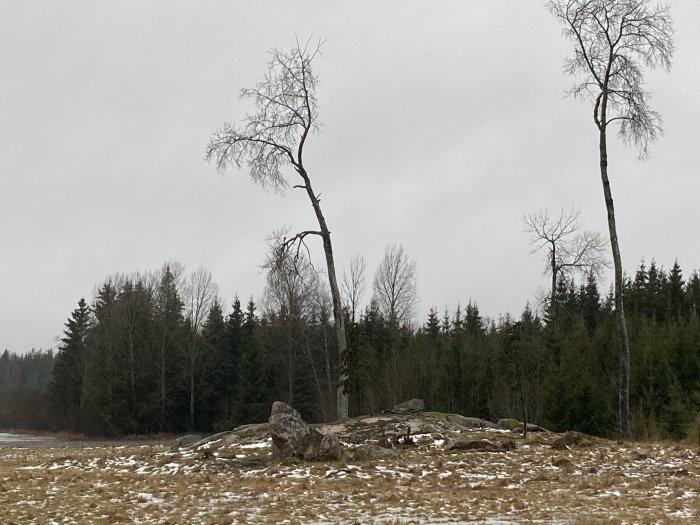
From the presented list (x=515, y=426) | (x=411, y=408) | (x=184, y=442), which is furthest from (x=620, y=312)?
(x=184, y=442)

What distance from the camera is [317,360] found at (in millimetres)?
46469

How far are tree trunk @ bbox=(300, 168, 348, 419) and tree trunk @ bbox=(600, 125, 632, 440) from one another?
25.1 ft

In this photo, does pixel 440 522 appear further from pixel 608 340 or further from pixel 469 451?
pixel 608 340

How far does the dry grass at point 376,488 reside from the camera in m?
7.42

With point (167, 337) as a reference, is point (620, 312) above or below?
below

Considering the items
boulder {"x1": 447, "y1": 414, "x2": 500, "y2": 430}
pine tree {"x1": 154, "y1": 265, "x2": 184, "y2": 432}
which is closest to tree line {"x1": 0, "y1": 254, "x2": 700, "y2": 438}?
pine tree {"x1": 154, "y1": 265, "x2": 184, "y2": 432}

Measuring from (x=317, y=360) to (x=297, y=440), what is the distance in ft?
113

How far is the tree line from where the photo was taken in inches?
938

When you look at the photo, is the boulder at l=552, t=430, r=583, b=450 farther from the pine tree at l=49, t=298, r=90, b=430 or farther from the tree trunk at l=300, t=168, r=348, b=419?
the pine tree at l=49, t=298, r=90, b=430

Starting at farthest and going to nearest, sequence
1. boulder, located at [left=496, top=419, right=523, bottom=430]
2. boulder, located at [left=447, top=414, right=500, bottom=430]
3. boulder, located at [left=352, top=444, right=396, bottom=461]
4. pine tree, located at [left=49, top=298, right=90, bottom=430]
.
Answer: pine tree, located at [left=49, top=298, right=90, bottom=430]
boulder, located at [left=496, top=419, right=523, bottom=430]
boulder, located at [left=447, top=414, right=500, bottom=430]
boulder, located at [left=352, top=444, right=396, bottom=461]

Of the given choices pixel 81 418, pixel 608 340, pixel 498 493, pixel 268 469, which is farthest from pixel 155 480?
pixel 81 418

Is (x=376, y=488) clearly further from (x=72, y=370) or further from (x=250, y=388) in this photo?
(x=72, y=370)

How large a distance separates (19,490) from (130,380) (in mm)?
37828

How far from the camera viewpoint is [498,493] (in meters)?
8.75
